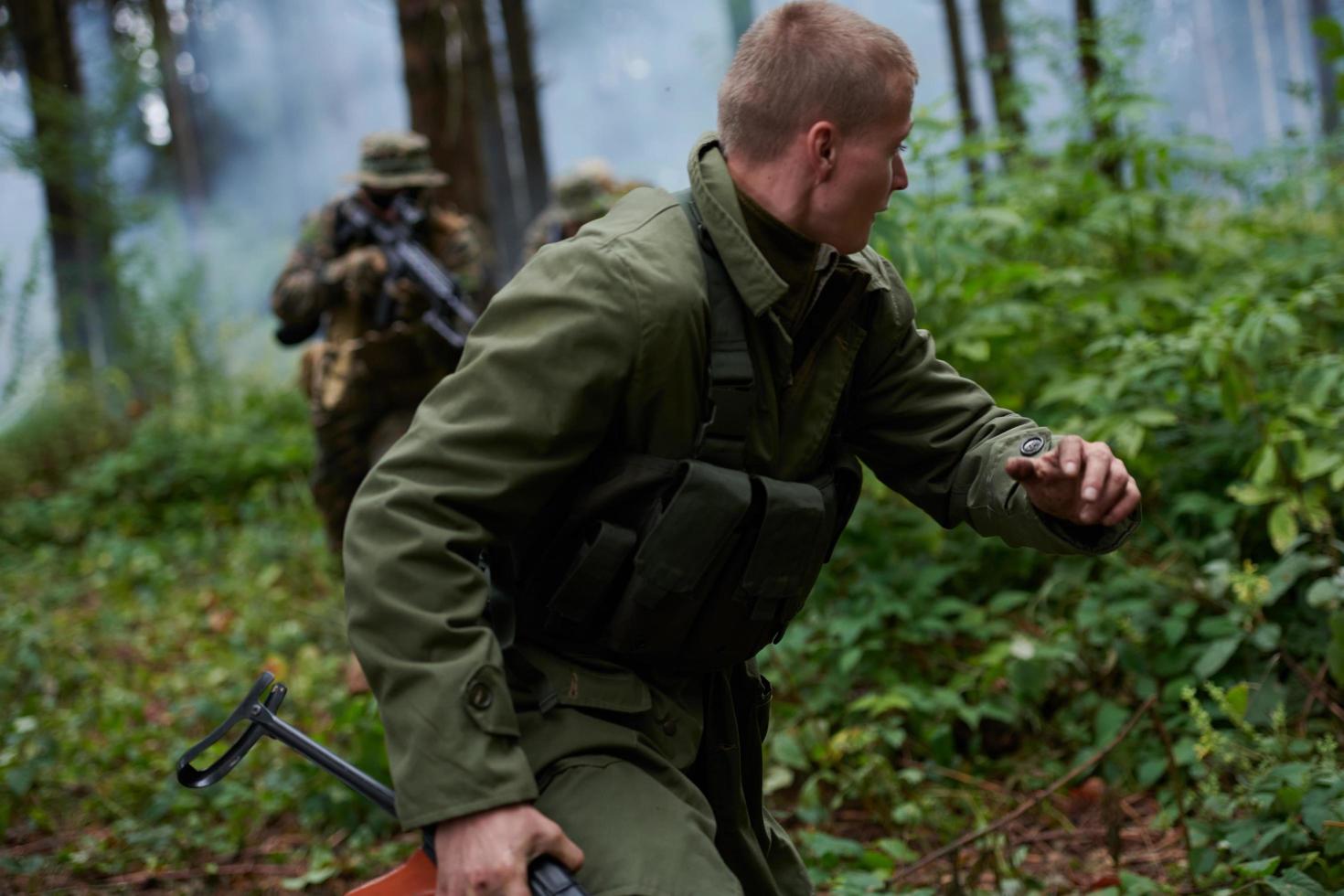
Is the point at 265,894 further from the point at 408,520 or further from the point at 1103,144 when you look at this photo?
the point at 1103,144

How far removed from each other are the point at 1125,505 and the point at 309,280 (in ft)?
17.6

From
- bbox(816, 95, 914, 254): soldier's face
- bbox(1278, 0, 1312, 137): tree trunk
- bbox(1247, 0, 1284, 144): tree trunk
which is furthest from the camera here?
bbox(1247, 0, 1284, 144): tree trunk

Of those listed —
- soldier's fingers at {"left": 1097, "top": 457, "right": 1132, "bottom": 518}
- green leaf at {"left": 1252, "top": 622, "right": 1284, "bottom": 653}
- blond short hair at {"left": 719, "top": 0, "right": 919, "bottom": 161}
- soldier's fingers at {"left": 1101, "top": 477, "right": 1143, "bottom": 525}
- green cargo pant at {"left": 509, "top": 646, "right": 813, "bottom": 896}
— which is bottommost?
green leaf at {"left": 1252, "top": 622, "right": 1284, "bottom": 653}

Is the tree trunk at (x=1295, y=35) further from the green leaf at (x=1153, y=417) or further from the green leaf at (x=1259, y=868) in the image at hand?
the green leaf at (x=1259, y=868)

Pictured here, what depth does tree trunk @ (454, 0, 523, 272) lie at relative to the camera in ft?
30.9

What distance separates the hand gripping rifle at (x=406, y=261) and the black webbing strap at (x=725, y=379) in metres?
4.06

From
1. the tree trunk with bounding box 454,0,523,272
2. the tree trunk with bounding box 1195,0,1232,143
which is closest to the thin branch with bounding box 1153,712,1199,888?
the tree trunk with bounding box 454,0,523,272

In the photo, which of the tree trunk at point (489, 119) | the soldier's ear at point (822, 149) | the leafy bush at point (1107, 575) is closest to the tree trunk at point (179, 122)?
the tree trunk at point (489, 119)

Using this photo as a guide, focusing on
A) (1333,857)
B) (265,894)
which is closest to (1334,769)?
(1333,857)

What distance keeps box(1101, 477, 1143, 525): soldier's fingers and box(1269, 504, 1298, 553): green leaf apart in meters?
1.97

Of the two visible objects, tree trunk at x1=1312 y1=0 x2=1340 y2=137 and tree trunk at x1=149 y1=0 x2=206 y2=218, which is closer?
Answer: tree trunk at x1=1312 y1=0 x2=1340 y2=137

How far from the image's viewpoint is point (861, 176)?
1963mm

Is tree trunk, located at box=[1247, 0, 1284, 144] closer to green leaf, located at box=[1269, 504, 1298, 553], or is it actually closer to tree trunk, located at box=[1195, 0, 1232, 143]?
tree trunk, located at box=[1195, 0, 1232, 143]

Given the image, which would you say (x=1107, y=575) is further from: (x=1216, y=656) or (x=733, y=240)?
(x=733, y=240)
